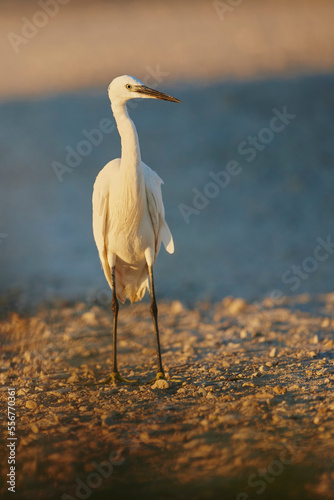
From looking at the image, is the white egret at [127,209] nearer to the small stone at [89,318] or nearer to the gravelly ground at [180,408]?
the gravelly ground at [180,408]

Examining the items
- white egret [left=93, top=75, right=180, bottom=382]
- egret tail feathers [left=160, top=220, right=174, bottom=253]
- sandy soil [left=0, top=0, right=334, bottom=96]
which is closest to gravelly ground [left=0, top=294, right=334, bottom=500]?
white egret [left=93, top=75, right=180, bottom=382]

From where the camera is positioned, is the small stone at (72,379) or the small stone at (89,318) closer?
the small stone at (72,379)

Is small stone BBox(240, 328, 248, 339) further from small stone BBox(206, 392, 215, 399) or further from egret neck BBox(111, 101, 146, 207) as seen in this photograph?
egret neck BBox(111, 101, 146, 207)

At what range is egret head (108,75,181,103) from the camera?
422cm

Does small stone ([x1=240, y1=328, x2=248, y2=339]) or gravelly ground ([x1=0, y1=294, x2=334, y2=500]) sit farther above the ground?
small stone ([x1=240, y1=328, x2=248, y2=339])

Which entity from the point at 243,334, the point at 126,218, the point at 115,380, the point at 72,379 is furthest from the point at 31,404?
the point at 243,334

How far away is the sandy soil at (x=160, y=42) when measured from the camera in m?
15.7

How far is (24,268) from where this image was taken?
8.93m

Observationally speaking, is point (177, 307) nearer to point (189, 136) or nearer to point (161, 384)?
point (161, 384)

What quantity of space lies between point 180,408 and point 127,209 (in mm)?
1551

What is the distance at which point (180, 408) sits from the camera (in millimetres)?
3732

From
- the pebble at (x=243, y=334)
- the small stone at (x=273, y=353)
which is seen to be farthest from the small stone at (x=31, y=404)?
the pebble at (x=243, y=334)

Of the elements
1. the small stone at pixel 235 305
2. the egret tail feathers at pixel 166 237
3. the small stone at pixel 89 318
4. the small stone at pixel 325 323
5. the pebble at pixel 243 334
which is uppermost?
the egret tail feathers at pixel 166 237

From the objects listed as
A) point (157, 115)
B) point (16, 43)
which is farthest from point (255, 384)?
point (16, 43)
